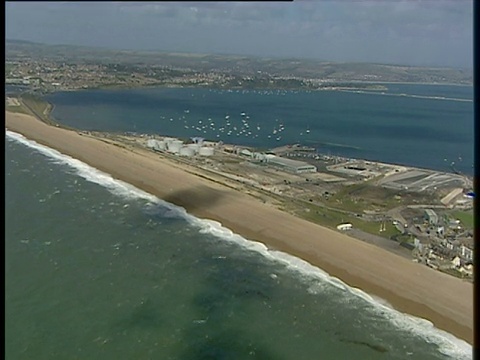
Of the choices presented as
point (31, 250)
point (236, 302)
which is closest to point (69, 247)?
point (31, 250)

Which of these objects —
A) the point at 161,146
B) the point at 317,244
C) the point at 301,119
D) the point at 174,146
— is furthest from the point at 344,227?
the point at 301,119

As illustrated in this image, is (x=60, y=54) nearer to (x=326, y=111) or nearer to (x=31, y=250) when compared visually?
(x=326, y=111)

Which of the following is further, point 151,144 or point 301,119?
point 301,119

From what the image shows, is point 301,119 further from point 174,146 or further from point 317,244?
point 317,244

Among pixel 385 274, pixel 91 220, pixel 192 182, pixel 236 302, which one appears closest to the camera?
pixel 236 302

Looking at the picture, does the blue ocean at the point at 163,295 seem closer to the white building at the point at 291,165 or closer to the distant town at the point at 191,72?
the white building at the point at 291,165

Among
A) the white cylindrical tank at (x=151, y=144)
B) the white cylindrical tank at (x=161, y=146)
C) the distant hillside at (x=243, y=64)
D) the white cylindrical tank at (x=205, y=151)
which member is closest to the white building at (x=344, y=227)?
the white cylindrical tank at (x=205, y=151)

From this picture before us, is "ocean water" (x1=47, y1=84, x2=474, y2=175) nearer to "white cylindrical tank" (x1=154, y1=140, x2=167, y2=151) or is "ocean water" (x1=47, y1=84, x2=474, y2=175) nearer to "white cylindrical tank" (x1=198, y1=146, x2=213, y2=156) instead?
"white cylindrical tank" (x1=198, y1=146, x2=213, y2=156)
